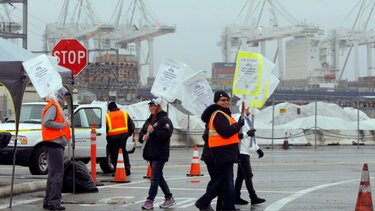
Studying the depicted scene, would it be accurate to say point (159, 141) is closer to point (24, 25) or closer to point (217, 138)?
point (217, 138)

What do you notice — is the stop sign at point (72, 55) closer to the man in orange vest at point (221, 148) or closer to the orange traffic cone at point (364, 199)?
the man in orange vest at point (221, 148)

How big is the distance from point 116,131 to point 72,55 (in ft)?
6.97

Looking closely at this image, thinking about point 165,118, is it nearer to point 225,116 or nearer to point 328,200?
point 225,116

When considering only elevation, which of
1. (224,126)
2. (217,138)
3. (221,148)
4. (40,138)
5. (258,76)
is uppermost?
(258,76)

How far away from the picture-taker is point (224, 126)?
Result: 32.3 feet

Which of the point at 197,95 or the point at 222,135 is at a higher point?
the point at 197,95

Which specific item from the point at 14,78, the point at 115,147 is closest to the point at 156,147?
the point at 14,78

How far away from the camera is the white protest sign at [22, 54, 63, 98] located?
34.8 feet

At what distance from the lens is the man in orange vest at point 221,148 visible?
9.88 meters

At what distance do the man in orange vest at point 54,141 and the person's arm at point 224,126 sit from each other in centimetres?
241

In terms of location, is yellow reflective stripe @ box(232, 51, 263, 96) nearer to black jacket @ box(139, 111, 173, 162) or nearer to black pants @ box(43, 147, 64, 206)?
black jacket @ box(139, 111, 173, 162)

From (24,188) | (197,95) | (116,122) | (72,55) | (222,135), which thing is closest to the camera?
(222,135)

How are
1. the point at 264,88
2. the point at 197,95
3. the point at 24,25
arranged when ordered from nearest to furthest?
the point at 197,95, the point at 264,88, the point at 24,25

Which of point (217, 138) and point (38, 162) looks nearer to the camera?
point (217, 138)
